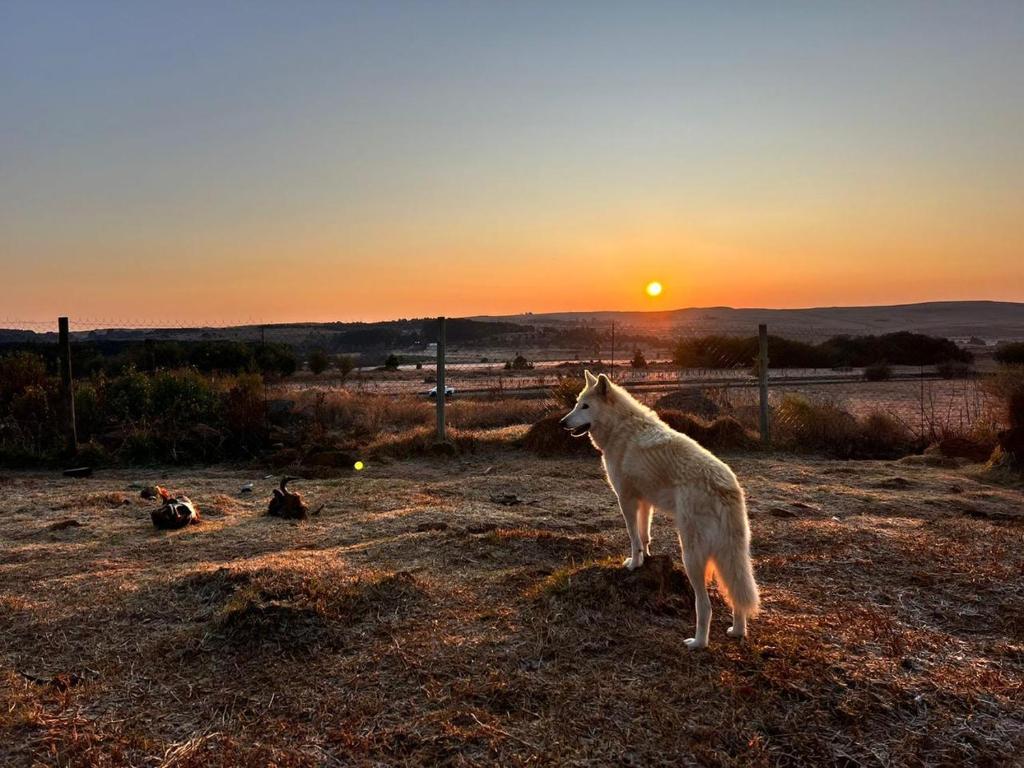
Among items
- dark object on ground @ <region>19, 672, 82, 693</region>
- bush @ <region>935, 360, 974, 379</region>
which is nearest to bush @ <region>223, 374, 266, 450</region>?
dark object on ground @ <region>19, 672, 82, 693</region>

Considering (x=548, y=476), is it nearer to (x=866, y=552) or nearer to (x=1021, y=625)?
(x=866, y=552)

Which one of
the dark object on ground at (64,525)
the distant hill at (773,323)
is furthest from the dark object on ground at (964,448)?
the distant hill at (773,323)

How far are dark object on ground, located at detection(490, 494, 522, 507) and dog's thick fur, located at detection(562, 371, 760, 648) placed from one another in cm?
315

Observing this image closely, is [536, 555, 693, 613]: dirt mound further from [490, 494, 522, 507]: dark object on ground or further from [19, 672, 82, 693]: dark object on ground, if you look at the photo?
[490, 494, 522, 507]: dark object on ground

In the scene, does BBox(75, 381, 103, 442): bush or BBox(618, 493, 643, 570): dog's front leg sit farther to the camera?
BBox(75, 381, 103, 442): bush

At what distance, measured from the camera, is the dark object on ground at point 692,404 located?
16.0 metres

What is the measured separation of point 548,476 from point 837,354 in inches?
1439

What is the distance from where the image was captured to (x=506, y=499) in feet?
30.0

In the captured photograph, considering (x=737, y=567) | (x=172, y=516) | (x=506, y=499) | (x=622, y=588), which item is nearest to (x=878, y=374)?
(x=506, y=499)

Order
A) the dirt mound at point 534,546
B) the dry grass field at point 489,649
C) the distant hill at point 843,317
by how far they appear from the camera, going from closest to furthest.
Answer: the dry grass field at point 489,649
the dirt mound at point 534,546
the distant hill at point 843,317

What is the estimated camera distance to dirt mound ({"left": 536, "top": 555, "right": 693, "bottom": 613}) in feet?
15.7

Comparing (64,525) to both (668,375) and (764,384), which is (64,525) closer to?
(764,384)

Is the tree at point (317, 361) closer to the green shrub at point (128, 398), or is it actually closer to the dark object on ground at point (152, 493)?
the green shrub at point (128, 398)

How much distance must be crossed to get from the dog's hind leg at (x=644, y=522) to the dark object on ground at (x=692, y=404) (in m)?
10.5
